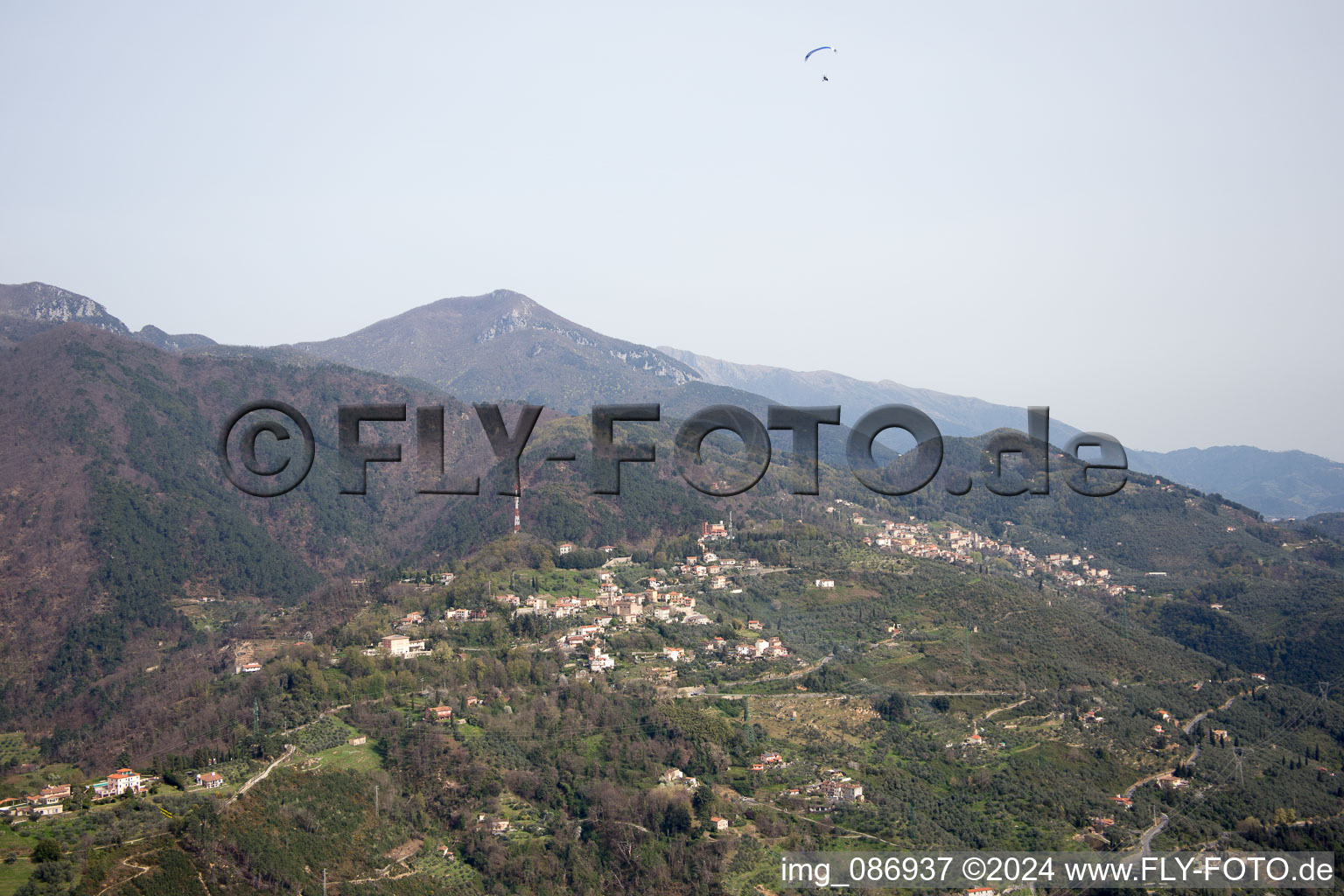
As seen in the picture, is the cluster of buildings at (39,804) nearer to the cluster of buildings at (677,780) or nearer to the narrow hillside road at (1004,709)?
the cluster of buildings at (677,780)

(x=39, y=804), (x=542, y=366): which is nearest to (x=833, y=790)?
(x=39, y=804)

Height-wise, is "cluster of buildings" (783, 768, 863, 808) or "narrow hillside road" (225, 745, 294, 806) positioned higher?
"narrow hillside road" (225, 745, 294, 806)

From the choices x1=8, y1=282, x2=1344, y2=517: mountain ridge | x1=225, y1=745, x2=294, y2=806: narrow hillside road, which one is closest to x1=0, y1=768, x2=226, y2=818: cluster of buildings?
x1=225, y1=745, x2=294, y2=806: narrow hillside road

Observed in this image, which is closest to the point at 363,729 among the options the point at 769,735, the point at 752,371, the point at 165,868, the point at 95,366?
the point at 165,868

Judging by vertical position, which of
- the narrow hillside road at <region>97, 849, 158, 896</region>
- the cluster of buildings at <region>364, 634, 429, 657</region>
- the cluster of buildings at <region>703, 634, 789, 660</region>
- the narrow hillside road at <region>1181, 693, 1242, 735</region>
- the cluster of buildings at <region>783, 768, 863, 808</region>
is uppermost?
the cluster of buildings at <region>364, 634, 429, 657</region>

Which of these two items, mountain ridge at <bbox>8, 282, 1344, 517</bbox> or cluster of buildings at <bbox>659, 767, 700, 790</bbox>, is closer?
cluster of buildings at <bbox>659, 767, 700, 790</bbox>

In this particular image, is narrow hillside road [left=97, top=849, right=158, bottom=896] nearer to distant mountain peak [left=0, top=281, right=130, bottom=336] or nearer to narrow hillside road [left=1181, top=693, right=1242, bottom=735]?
narrow hillside road [left=1181, top=693, right=1242, bottom=735]

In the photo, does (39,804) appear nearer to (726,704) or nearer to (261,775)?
(261,775)
